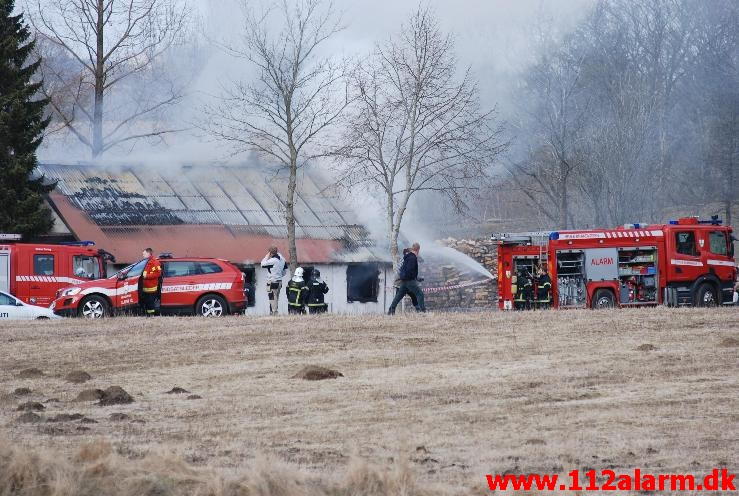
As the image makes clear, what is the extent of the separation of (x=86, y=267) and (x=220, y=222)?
744cm

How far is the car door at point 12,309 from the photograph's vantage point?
26.1m

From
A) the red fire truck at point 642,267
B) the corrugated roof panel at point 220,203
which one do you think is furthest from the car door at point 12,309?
the red fire truck at point 642,267

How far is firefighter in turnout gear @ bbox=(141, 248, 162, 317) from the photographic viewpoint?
78.3ft

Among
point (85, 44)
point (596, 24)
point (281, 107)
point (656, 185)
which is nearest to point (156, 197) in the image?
point (281, 107)

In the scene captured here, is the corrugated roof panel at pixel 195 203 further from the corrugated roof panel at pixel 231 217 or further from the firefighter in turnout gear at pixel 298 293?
the firefighter in turnout gear at pixel 298 293

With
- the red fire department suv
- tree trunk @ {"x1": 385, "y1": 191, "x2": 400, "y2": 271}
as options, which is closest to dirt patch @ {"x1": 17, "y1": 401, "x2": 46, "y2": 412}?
the red fire department suv

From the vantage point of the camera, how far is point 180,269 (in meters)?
24.7

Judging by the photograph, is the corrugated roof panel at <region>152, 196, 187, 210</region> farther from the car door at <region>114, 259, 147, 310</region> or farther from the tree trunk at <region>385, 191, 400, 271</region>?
the car door at <region>114, 259, 147, 310</region>

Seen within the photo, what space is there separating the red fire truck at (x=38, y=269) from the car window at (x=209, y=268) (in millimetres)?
5467

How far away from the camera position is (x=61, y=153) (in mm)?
50375

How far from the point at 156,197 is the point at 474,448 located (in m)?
26.7

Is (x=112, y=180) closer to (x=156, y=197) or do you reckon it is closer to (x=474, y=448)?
(x=156, y=197)

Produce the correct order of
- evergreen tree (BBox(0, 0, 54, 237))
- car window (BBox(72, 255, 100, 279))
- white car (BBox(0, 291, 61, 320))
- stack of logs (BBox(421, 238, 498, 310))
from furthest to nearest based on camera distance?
stack of logs (BBox(421, 238, 498, 310)) < evergreen tree (BBox(0, 0, 54, 237)) < car window (BBox(72, 255, 100, 279)) < white car (BBox(0, 291, 61, 320))

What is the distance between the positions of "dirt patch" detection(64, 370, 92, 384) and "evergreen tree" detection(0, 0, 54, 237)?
55.1ft
